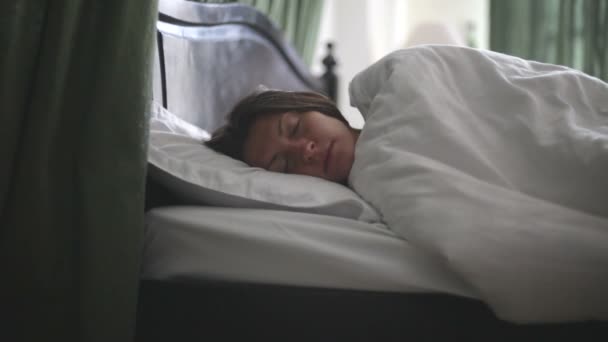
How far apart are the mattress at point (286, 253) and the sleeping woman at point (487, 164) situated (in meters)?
0.03

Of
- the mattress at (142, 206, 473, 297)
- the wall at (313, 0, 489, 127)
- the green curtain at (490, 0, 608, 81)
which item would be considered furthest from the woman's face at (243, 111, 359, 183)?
the green curtain at (490, 0, 608, 81)

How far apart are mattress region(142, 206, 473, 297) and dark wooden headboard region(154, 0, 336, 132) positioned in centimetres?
45

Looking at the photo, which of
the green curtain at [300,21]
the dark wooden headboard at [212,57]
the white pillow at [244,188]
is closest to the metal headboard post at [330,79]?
the green curtain at [300,21]

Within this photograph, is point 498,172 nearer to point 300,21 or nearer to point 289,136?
point 289,136

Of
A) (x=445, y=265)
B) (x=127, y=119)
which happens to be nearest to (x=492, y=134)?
(x=445, y=265)

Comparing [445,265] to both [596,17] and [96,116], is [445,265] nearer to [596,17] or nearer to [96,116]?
[96,116]

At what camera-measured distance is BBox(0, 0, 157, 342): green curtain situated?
60 cm

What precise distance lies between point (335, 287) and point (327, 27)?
7.79 feet

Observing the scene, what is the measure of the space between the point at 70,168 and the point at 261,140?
412 millimetres

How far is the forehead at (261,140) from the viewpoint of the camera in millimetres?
965

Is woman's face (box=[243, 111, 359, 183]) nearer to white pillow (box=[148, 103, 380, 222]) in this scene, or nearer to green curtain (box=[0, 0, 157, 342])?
white pillow (box=[148, 103, 380, 222])

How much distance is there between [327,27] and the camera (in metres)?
2.82

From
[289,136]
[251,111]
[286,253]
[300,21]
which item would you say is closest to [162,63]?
[251,111]

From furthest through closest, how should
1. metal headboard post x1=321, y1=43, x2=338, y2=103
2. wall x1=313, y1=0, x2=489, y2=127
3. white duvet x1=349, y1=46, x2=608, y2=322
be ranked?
1. wall x1=313, y1=0, x2=489, y2=127
2. metal headboard post x1=321, y1=43, x2=338, y2=103
3. white duvet x1=349, y1=46, x2=608, y2=322
